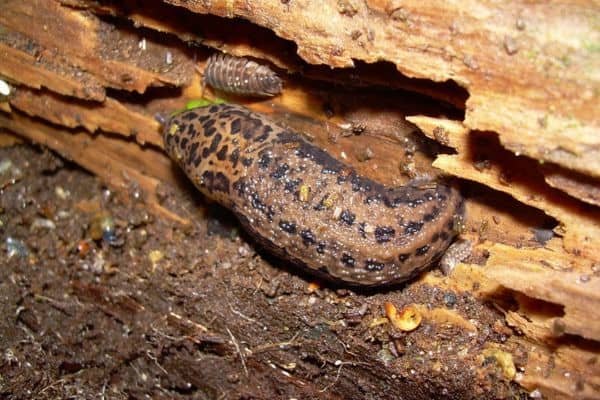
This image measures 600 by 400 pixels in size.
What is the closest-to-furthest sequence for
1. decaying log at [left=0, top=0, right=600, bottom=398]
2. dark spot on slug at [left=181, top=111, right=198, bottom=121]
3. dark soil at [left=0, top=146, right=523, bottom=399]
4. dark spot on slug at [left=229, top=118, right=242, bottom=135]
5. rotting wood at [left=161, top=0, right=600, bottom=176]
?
rotting wood at [left=161, top=0, right=600, bottom=176] < decaying log at [left=0, top=0, right=600, bottom=398] < dark soil at [left=0, top=146, right=523, bottom=399] < dark spot on slug at [left=229, top=118, right=242, bottom=135] < dark spot on slug at [left=181, top=111, right=198, bottom=121]

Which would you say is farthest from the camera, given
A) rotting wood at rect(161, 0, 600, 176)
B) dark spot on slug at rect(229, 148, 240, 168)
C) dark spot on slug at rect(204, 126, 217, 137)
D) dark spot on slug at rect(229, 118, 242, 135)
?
dark spot on slug at rect(204, 126, 217, 137)

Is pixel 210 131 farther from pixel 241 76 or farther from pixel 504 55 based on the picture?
pixel 504 55

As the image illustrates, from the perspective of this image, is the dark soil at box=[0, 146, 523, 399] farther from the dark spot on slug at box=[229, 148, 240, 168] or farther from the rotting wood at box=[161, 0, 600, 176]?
the rotting wood at box=[161, 0, 600, 176]

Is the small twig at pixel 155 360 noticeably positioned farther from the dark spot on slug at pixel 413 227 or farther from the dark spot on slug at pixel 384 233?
the dark spot on slug at pixel 413 227

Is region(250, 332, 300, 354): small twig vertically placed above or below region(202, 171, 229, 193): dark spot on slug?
below

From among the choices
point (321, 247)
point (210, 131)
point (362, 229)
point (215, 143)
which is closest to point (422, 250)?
point (362, 229)

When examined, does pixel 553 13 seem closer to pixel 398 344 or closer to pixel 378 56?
pixel 378 56

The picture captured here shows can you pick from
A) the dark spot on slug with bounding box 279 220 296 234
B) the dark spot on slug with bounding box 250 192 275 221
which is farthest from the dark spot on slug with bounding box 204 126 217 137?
the dark spot on slug with bounding box 279 220 296 234

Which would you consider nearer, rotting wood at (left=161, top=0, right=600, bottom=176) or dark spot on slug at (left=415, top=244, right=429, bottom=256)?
rotting wood at (left=161, top=0, right=600, bottom=176)
